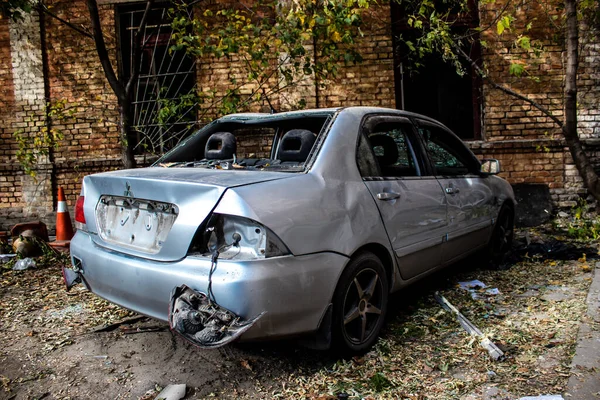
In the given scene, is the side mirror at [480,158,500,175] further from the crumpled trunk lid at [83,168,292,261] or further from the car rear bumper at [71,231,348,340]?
the crumpled trunk lid at [83,168,292,261]

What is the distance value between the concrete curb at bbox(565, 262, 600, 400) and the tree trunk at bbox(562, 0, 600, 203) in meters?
3.09

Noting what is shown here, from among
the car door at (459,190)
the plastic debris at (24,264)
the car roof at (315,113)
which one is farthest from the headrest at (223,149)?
the plastic debris at (24,264)

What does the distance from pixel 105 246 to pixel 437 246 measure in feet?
7.75

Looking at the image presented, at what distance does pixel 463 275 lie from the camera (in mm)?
4832

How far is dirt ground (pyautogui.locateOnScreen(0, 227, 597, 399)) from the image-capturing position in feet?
8.86

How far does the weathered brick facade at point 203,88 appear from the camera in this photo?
296 inches

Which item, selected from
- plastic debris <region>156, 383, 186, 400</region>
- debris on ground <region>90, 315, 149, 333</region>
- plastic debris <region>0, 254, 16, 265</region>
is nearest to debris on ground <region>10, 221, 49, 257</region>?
plastic debris <region>0, 254, 16, 265</region>

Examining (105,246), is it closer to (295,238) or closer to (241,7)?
(295,238)

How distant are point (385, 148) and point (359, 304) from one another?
4.52 feet

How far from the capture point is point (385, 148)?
3.85m

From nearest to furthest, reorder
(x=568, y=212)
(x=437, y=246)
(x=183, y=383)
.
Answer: (x=183, y=383)
(x=437, y=246)
(x=568, y=212)

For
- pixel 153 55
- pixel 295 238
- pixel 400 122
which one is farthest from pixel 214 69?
pixel 295 238

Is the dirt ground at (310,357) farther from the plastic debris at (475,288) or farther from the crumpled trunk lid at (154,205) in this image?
the crumpled trunk lid at (154,205)

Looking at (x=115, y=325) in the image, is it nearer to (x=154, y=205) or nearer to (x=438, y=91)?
(x=154, y=205)
